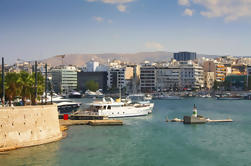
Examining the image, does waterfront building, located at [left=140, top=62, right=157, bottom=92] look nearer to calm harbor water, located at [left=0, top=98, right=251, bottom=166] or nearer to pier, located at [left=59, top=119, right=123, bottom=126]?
pier, located at [left=59, top=119, right=123, bottom=126]

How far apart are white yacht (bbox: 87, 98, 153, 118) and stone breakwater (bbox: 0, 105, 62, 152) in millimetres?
27407

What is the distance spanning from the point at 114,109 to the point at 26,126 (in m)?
35.6

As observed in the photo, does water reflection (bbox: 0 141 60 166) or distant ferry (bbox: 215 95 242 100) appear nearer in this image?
water reflection (bbox: 0 141 60 166)

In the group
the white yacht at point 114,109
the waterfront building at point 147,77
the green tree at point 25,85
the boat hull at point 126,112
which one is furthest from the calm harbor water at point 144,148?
the waterfront building at point 147,77

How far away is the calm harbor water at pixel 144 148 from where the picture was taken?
128 feet

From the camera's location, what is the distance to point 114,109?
76562mm

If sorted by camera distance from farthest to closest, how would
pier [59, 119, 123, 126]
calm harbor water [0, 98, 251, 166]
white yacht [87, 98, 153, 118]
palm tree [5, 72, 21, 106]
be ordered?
white yacht [87, 98, 153, 118] → pier [59, 119, 123, 126] → palm tree [5, 72, 21, 106] → calm harbor water [0, 98, 251, 166]

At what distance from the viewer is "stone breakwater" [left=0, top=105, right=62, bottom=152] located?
39719 mm

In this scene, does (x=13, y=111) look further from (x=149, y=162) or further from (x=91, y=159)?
(x=149, y=162)

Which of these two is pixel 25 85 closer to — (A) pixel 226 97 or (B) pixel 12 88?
(B) pixel 12 88

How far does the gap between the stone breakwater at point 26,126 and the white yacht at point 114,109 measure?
1079 inches

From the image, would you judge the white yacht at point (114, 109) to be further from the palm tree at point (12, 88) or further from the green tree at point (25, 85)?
the palm tree at point (12, 88)

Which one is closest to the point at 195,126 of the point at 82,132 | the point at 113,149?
the point at 82,132

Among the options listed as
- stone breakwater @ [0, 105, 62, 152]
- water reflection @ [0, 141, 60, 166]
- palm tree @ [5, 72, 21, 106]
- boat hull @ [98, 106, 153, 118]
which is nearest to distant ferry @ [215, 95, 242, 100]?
boat hull @ [98, 106, 153, 118]
